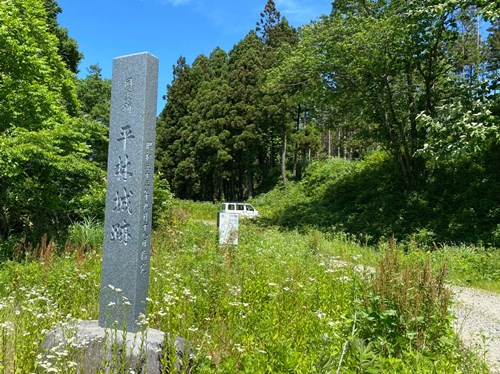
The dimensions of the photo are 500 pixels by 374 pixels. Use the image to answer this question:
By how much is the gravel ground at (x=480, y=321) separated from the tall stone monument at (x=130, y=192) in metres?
3.25

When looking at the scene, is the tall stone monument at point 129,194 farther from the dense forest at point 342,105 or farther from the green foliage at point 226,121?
the green foliage at point 226,121

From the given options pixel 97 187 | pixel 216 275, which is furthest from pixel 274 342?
pixel 97 187

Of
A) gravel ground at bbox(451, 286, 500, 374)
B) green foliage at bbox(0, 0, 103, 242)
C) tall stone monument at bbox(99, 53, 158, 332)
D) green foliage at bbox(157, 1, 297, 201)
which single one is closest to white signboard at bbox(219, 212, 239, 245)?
green foliage at bbox(0, 0, 103, 242)

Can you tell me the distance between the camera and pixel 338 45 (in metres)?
15.6

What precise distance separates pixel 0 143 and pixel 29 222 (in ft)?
11.7

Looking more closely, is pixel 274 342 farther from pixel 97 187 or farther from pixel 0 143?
pixel 97 187

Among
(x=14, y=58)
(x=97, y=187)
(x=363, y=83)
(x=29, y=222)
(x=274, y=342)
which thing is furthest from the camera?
(x=363, y=83)

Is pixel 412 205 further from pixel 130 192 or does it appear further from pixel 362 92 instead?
pixel 130 192

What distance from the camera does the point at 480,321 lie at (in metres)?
6.04

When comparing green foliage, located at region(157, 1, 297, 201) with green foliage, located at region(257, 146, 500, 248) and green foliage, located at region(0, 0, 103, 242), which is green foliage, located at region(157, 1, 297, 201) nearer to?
green foliage, located at region(257, 146, 500, 248)

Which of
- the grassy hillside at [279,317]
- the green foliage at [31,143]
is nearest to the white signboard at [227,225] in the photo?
the grassy hillside at [279,317]

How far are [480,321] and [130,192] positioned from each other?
5441 mm

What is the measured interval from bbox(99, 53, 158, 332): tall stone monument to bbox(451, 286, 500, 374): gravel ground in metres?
3.25

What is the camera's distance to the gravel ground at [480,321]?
14.5 feet
